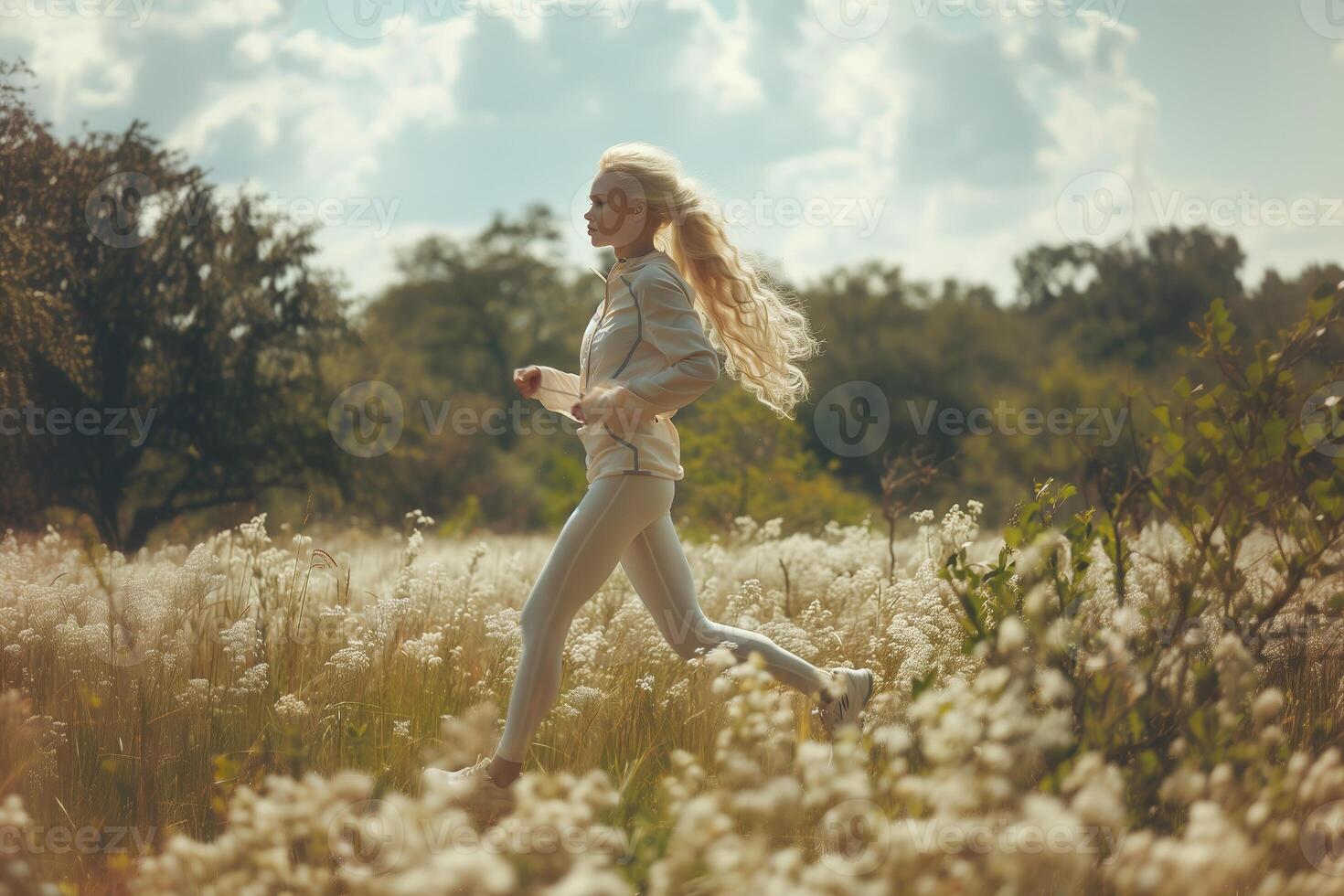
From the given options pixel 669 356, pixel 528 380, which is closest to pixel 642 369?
pixel 669 356

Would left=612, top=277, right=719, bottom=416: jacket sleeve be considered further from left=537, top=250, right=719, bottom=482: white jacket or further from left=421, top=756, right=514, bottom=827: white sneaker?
left=421, top=756, right=514, bottom=827: white sneaker

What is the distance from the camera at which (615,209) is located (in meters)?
Answer: 3.89

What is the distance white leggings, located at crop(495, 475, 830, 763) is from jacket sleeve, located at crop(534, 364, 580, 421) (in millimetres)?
516

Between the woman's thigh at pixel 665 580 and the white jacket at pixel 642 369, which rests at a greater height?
the white jacket at pixel 642 369

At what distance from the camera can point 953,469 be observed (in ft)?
99.0

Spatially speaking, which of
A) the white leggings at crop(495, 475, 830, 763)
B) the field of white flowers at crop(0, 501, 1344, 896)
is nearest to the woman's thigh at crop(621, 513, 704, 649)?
the white leggings at crop(495, 475, 830, 763)

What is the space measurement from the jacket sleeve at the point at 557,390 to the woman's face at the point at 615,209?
1.76 ft

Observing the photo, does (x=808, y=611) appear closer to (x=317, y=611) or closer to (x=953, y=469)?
(x=317, y=611)

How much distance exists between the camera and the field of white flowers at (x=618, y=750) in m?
1.88

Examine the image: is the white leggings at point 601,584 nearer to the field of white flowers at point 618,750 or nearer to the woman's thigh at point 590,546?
the woman's thigh at point 590,546

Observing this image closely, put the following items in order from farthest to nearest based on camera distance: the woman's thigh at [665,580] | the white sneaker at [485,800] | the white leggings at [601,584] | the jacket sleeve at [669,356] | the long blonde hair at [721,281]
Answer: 1. the long blonde hair at [721,281]
2. the woman's thigh at [665,580]
3. the jacket sleeve at [669,356]
4. the white leggings at [601,584]
5. the white sneaker at [485,800]

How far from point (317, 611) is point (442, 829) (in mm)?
3398

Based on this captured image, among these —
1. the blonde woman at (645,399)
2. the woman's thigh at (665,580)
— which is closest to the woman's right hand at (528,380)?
the blonde woman at (645,399)

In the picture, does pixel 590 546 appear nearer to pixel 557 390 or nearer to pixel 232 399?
pixel 557 390
